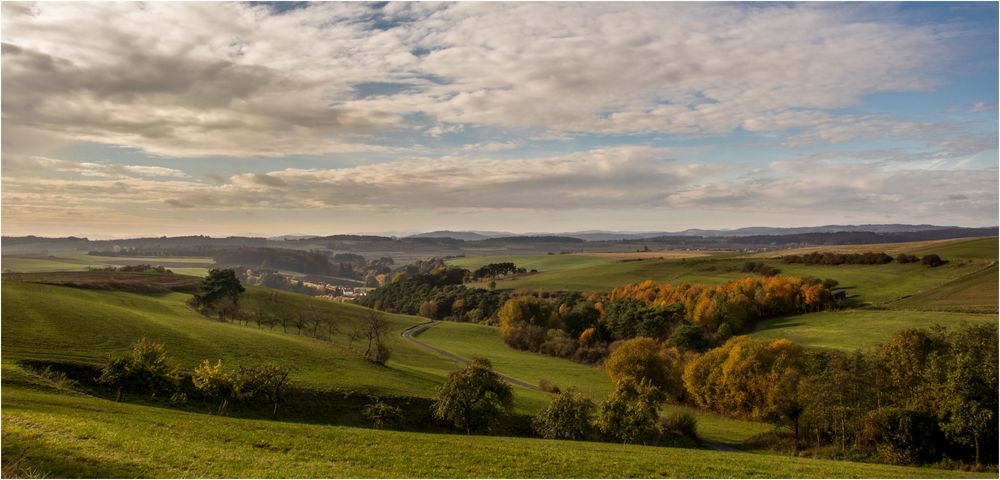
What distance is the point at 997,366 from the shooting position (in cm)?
4619

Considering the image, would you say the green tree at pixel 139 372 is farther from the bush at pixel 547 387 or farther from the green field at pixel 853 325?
the green field at pixel 853 325

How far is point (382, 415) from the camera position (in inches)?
1854

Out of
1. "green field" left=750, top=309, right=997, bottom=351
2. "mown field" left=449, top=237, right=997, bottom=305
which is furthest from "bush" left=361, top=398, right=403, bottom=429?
"mown field" left=449, top=237, right=997, bottom=305

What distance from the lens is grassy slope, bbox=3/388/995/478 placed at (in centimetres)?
2177

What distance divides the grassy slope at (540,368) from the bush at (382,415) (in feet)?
75.1

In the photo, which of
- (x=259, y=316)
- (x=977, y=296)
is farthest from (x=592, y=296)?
(x=259, y=316)

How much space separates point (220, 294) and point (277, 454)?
84.7m

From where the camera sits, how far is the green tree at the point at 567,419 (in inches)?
1871

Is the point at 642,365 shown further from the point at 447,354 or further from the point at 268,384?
the point at 268,384

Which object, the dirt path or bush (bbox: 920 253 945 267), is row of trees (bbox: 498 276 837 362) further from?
bush (bbox: 920 253 945 267)

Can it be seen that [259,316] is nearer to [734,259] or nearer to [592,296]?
[592,296]

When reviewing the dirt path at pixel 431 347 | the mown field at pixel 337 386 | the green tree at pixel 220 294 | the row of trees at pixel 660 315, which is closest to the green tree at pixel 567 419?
the mown field at pixel 337 386

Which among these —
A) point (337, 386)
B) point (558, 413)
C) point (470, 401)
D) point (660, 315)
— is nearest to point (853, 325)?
point (660, 315)

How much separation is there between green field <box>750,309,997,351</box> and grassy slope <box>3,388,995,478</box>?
65.6 m
